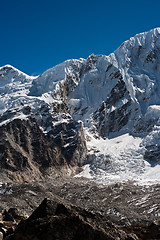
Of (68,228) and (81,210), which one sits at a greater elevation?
(81,210)

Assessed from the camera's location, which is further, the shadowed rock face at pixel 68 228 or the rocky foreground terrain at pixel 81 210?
the rocky foreground terrain at pixel 81 210

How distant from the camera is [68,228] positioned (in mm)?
24750

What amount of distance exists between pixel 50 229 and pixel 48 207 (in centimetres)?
537

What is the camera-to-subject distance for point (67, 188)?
188 meters

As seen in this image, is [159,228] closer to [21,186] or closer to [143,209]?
[143,209]

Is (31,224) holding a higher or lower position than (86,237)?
higher

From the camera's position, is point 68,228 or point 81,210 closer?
point 68,228

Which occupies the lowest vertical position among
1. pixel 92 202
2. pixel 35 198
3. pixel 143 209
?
pixel 143 209

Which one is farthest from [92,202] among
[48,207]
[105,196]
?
[48,207]

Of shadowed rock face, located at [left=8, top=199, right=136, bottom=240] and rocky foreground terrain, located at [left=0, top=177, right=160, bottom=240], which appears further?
rocky foreground terrain, located at [left=0, top=177, right=160, bottom=240]

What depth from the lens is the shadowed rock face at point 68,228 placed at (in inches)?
952

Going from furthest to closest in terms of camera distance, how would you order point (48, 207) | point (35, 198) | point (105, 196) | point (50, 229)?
point (105, 196) → point (35, 198) → point (48, 207) → point (50, 229)

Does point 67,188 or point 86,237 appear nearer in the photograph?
point 86,237

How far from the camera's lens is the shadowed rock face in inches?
952
